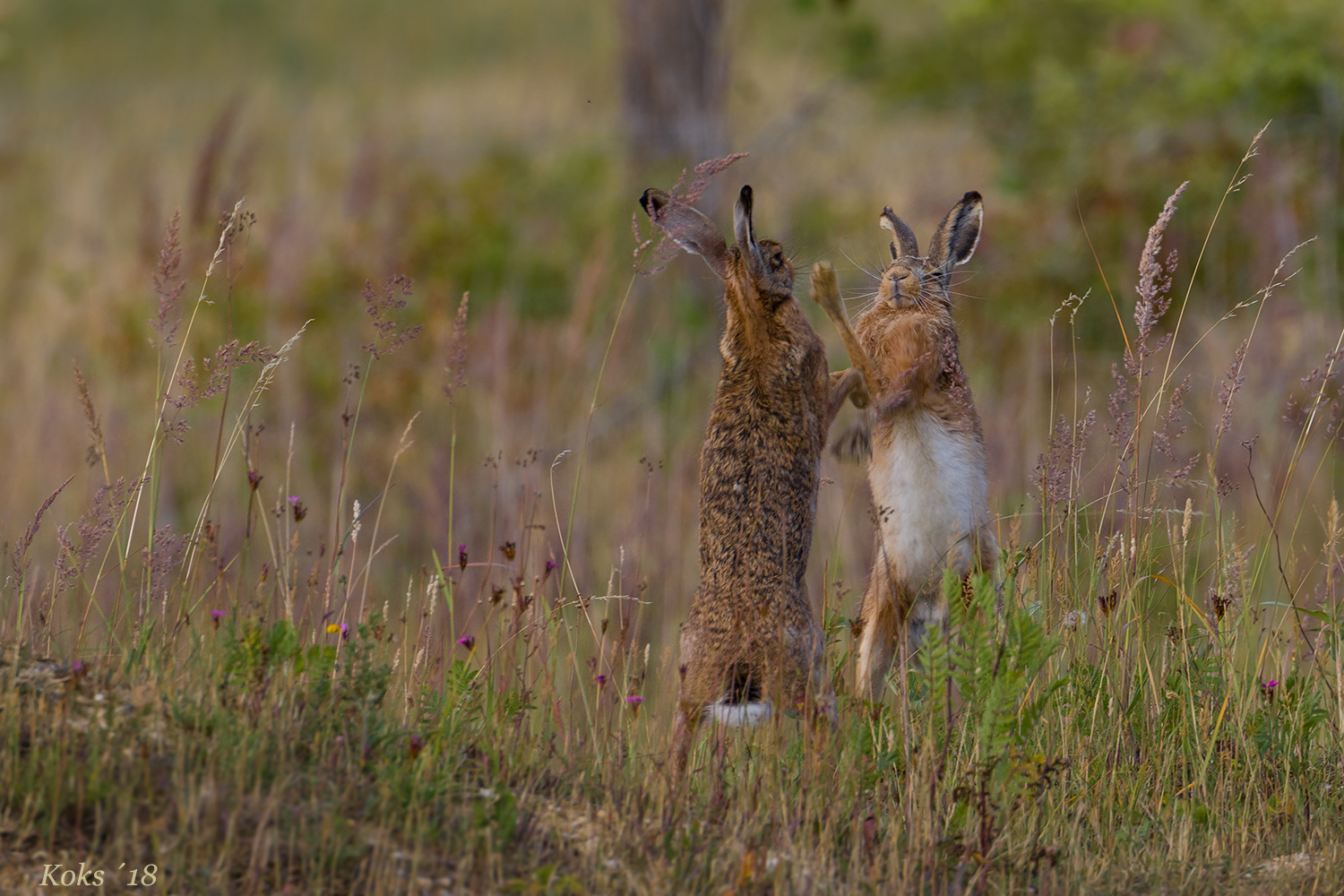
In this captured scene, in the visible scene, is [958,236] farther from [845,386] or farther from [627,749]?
[627,749]

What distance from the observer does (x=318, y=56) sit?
29.5 m

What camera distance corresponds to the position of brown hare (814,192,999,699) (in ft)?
15.0

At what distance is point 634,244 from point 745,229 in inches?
219

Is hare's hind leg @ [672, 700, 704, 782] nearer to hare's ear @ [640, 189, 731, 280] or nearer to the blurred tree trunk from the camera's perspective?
hare's ear @ [640, 189, 731, 280]

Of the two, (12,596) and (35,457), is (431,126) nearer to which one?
(35,457)

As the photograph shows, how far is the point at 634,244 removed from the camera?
9.51 m

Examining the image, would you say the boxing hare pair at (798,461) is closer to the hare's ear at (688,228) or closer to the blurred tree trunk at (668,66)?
the hare's ear at (688,228)

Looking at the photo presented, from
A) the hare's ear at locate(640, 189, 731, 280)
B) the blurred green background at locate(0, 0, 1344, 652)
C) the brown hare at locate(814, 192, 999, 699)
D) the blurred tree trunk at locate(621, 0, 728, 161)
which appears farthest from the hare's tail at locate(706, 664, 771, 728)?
the blurred tree trunk at locate(621, 0, 728, 161)

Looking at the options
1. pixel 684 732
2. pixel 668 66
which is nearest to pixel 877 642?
pixel 684 732

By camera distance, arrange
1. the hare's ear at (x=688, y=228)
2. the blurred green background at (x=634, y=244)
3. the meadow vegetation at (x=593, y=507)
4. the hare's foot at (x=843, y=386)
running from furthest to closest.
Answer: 1. the blurred green background at (x=634, y=244)
2. the hare's foot at (x=843, y=386)
3. the hare's ear at (x=688, y=228)
4. the meadow vegetation at (x=593, y=507)

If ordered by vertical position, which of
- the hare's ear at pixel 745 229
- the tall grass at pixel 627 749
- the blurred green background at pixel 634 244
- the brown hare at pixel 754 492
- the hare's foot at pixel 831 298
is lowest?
the tall grass at pixel 627 749

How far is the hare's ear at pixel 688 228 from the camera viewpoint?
13.0 feet

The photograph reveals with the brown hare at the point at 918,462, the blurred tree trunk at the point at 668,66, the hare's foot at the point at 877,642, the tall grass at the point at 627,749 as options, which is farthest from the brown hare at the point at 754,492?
the blurred tree trunk at the point at 668,66

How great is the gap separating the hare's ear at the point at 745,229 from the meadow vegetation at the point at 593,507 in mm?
367
